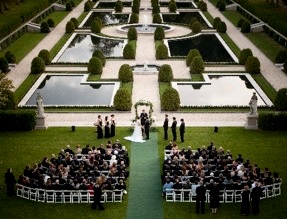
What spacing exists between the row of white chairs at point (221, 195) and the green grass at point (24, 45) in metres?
27.3

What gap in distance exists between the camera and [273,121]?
101 ft

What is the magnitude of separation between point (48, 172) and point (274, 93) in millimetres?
18987

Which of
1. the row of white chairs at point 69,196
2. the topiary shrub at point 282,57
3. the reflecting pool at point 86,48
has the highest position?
the row of white chairs at point 69,196

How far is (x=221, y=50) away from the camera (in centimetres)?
5112

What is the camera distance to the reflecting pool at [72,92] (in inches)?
1455

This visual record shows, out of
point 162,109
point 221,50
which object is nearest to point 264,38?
point 221,50

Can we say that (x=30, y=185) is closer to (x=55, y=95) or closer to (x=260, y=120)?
(x=260, y=120)

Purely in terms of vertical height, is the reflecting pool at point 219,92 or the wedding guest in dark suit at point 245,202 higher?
the wedding guest in dark suit at point 245,202

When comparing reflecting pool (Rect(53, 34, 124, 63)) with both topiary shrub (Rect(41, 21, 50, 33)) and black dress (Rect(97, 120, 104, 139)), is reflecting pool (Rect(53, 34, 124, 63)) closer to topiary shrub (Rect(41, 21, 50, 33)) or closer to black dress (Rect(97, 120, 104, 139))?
topiary shrub (Rect(41, 21, 50, 33))

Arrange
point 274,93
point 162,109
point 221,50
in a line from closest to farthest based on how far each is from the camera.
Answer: point 162,109 → point 274,93 → point 221,50

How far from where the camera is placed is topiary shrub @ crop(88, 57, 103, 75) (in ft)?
139

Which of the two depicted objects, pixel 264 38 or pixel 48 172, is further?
pixel 264 38

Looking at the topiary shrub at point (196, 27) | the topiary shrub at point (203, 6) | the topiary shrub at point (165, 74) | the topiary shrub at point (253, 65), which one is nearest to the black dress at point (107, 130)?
the topiary shrub at point (165, 74)

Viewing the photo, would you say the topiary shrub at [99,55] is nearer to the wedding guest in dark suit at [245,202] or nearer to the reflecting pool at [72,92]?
the reflecting pool at [72,92]
